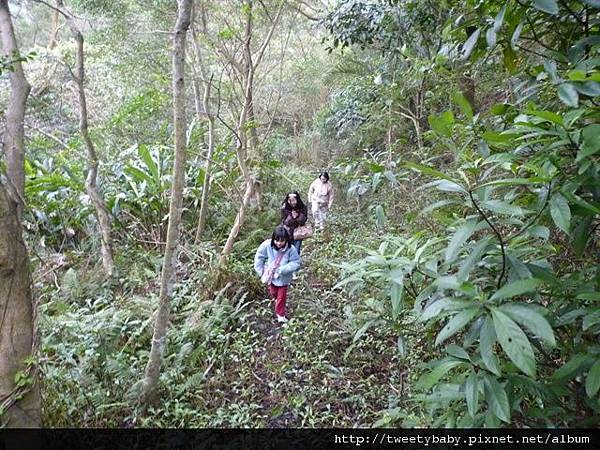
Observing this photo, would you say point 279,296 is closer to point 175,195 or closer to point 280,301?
point 280,301

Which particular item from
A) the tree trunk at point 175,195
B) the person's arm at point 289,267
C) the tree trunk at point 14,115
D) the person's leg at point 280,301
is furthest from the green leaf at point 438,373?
the person's leg at point 280,301

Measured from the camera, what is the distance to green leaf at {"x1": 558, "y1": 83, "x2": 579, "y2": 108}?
1.24m

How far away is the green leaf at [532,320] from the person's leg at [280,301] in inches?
132

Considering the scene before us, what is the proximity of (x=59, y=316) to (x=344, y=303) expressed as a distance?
3.06 m

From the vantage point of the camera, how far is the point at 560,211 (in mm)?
1255

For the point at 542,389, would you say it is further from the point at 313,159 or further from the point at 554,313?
the point at 313,159

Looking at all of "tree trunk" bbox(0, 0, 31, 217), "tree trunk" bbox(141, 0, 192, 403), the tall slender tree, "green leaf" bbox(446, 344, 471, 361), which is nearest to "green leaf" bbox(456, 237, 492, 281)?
"green leaf" bbox(446, 344, 471, 361)

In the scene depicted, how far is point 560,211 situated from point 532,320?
0.39m

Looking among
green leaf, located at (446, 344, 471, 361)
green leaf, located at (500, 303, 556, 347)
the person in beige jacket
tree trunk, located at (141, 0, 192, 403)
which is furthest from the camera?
the person in beige jacket

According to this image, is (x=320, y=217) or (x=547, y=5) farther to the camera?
(x=320, y=217)

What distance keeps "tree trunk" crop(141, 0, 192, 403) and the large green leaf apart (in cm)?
232

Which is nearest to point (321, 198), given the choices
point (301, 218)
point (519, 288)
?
point (301, 218)

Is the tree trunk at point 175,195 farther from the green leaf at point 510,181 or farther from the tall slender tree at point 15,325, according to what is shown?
the green leaf at point 510,181

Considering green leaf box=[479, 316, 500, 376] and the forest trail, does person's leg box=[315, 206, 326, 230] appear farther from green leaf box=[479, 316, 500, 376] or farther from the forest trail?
green leaf box=[479, 316, 500, 376]
